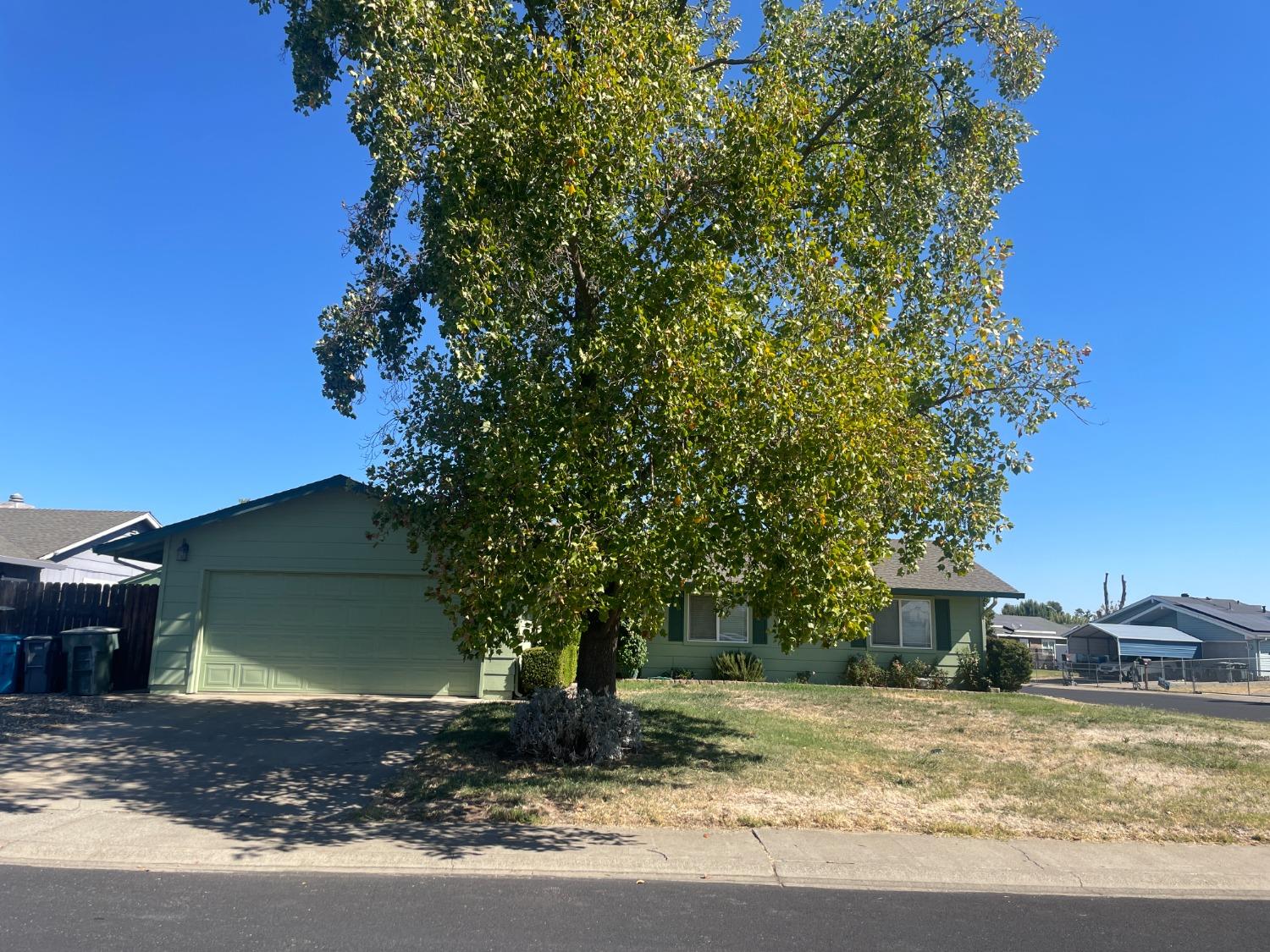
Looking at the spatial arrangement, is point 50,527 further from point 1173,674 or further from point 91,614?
point 1173,674

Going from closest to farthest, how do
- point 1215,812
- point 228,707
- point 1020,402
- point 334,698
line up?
point 1215,812
point 1020,402
point 228,707
point 334,698

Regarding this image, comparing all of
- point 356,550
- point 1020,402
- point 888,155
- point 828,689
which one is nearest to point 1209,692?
point 828,689

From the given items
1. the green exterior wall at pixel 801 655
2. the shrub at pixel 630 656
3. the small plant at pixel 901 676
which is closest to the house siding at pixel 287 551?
the shrub at pixel 630 656

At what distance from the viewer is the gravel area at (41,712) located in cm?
1213

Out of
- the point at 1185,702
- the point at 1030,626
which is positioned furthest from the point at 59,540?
the point at 1030,626

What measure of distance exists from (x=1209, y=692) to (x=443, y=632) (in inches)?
1075

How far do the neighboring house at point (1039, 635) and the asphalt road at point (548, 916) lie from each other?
4992 centimetres

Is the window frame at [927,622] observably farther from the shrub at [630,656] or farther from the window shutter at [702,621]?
the shrub at [630,656]

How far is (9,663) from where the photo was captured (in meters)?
15.4

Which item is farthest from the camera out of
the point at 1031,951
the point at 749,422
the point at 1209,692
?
the point at 1209,692

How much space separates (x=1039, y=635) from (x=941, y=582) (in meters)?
42.3

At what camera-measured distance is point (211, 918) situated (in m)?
5.93

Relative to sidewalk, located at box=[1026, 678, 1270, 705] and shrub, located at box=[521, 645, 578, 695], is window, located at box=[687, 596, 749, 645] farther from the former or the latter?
sidewalk, located at box=[1026, 678, 1270, 705]

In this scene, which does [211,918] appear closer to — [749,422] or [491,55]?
[749,422]
